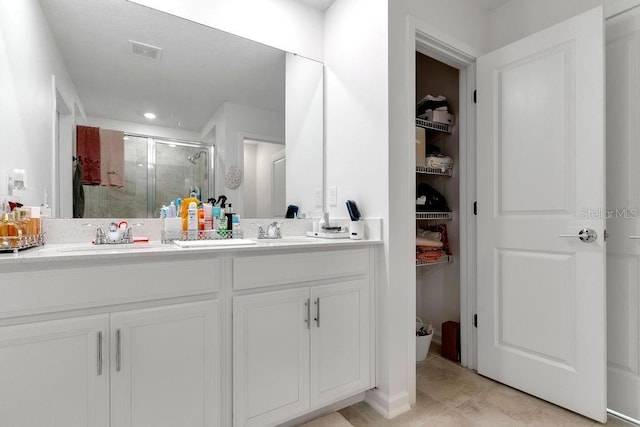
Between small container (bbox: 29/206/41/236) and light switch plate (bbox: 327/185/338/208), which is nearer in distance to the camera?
small container (bbox: 29/206/41/236)

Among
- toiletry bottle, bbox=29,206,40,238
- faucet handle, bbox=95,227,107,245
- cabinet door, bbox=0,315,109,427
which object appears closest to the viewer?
cabinet door, bbox=0,315,109,427

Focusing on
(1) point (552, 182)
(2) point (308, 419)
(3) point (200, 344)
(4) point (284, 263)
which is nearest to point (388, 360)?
(2) point (308, 419)

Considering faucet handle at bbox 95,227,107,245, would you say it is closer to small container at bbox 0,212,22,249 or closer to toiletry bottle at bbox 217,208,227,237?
small container at bbox 0,212,22,249

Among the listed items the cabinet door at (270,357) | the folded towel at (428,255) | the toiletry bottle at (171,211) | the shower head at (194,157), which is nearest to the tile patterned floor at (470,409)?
the cabinet door at (270,357)

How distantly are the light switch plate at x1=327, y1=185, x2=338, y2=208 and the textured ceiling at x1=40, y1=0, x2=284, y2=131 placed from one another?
24.7 inches

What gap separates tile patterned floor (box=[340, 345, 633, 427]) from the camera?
5.32 ft

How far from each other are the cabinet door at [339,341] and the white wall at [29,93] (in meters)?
1.32

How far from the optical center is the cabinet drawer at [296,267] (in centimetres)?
137

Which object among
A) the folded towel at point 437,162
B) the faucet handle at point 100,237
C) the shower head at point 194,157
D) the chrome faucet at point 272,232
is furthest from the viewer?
the folded towel at point 437,162

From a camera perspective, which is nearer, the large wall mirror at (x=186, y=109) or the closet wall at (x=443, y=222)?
the large wall mirror at (x=186, y=109)

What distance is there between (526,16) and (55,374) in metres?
2.98

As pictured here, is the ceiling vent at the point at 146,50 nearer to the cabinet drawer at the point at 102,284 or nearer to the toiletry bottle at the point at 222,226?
the toiletry bottle at the point at 222,226

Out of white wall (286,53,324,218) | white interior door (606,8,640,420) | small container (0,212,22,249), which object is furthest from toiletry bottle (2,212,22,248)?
white interior door (606,8,640,420)

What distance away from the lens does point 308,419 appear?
5.32ft
